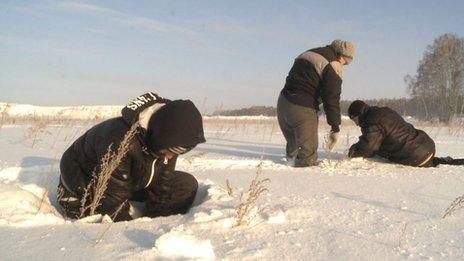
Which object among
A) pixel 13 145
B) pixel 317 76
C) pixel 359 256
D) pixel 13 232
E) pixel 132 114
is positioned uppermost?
pixel 317 76

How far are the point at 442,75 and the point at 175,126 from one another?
1284 inches

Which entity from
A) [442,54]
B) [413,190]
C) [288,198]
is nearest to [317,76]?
[413,190]

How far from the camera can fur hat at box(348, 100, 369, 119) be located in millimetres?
5273

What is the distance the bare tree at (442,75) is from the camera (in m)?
30.7

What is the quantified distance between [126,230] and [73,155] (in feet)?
4.04

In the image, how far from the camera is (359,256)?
2.00 meters

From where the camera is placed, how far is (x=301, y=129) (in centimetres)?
539

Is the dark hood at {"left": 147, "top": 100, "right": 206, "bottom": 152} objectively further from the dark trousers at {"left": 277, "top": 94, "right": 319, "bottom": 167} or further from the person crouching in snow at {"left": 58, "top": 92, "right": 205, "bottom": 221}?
the dark trousers at {"left": 277, "top": 94, "right": 319, "bottom": 167}

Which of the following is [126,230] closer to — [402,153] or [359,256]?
[359,256]

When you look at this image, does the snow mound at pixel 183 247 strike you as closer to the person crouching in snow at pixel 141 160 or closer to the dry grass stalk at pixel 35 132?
the person crouching in snow at pixel 141 160

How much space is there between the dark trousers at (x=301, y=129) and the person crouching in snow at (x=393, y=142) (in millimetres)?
475

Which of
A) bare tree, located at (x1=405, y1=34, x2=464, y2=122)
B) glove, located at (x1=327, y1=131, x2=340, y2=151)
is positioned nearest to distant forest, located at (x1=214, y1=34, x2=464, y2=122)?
bare tree, located at (x1=405, y1=34, x2=464, y2=122)

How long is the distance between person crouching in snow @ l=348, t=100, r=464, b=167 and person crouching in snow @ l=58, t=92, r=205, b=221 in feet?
8.03

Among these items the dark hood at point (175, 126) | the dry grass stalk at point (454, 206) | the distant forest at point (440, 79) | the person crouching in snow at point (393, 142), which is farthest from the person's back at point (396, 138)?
the distant forest at point (440, 79)
